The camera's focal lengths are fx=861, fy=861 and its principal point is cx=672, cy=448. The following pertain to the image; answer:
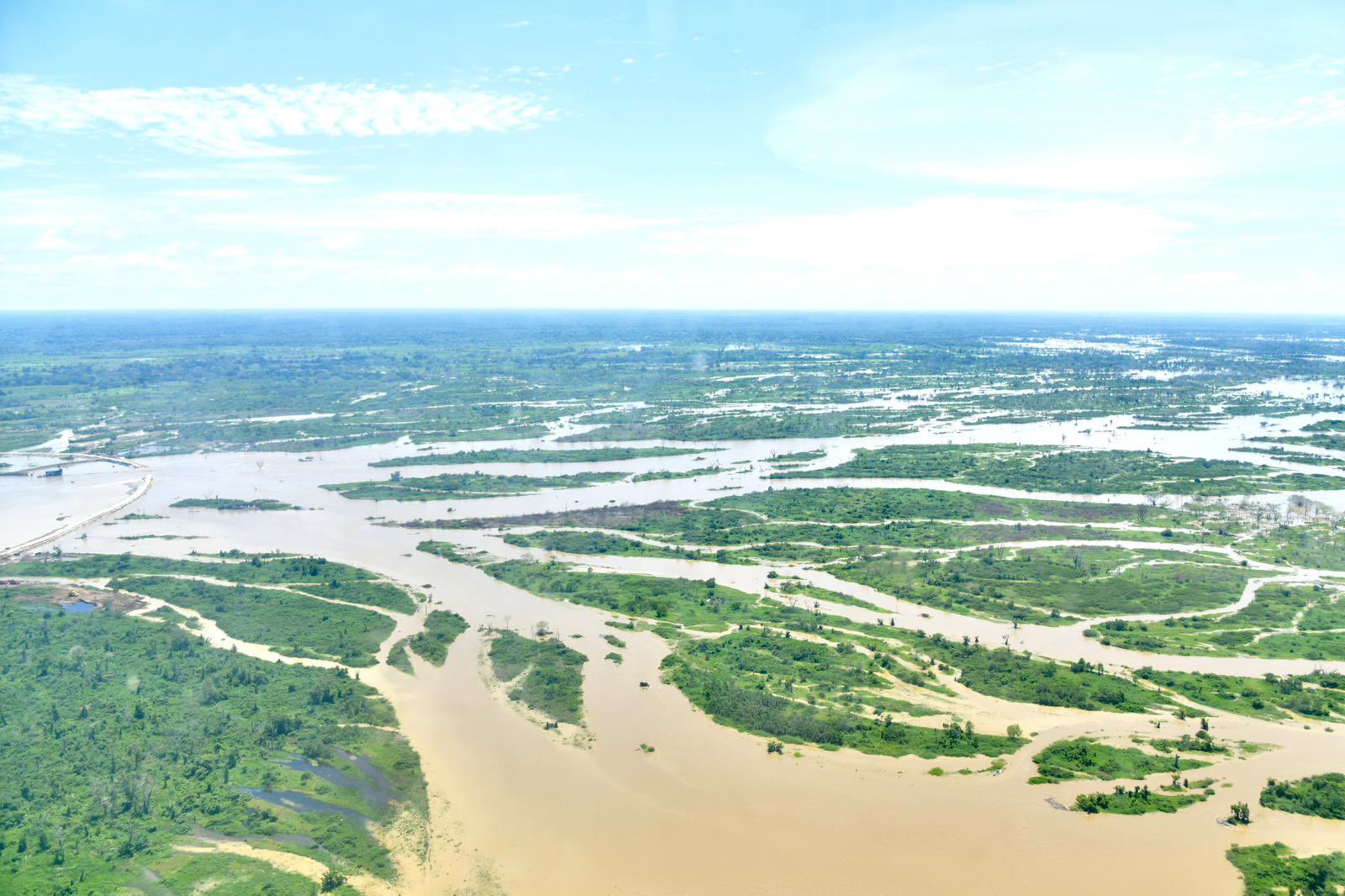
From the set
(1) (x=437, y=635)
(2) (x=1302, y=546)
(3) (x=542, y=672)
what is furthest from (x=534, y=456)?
(2) (x=1302, y=546)

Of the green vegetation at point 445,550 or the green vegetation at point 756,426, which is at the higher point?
the green vegetation at point 756,426

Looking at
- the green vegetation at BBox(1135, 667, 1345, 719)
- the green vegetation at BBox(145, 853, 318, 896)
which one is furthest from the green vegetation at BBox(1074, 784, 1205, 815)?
the green vegetation at BBox(145, 853, 318, 896)

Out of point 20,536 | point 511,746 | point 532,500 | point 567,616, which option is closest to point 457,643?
point 567,616

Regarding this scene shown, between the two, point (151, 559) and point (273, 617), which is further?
point (151, 559)

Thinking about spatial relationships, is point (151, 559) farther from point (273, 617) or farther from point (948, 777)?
point (948, 777)

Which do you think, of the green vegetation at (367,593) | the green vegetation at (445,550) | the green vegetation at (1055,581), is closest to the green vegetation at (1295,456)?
the green vegetation at (1055,581)

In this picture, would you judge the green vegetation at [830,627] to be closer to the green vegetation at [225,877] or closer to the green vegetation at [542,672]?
the green vegetation at [542,672]

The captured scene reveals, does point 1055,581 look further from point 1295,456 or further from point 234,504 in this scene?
point 234,504
